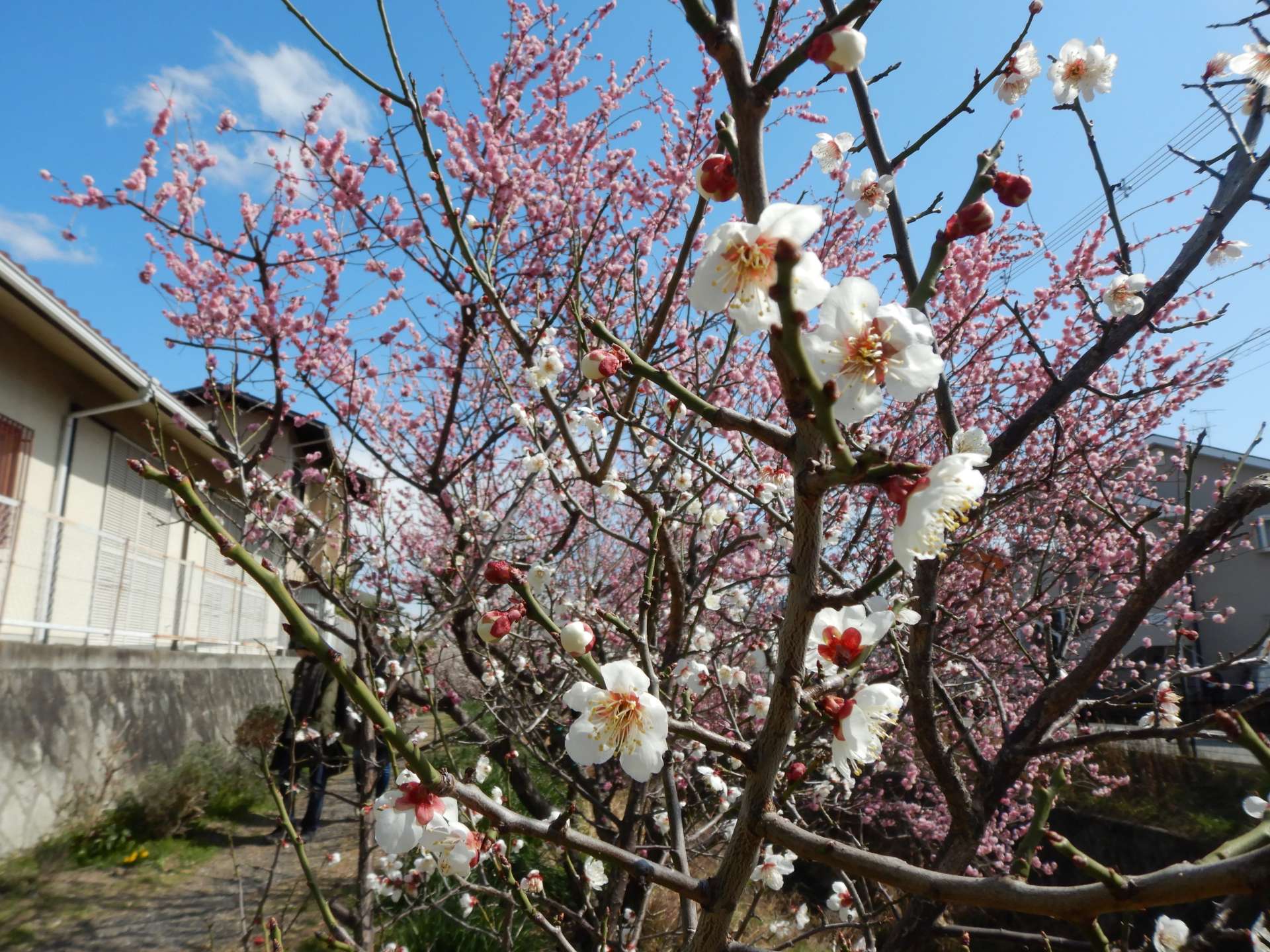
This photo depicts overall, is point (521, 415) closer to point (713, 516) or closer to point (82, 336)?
point (713, 516)

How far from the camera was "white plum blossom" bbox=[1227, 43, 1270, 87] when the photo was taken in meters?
2.73

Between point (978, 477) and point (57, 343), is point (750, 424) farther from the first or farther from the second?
point (57, 343)

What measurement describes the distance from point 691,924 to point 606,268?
4.24 meters

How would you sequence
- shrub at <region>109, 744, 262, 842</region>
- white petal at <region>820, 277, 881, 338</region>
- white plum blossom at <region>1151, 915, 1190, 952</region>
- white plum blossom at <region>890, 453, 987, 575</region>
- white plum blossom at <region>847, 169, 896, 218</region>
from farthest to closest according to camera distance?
1. shrub at <region>109, 744, 262, 842</region>
2. white plum blossom at <region>847, 169, 896, 218</region>
3. white plum blossom at <region>1151, 915, 1190, 952</region>
4. white petal at <region>820, 277, 881, 338</region>
5. white plum blossom at <region>890, 453, 987, 575</region>

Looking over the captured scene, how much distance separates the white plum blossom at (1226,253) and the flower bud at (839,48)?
348cm

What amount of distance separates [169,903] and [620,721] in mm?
5558

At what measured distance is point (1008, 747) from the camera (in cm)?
232

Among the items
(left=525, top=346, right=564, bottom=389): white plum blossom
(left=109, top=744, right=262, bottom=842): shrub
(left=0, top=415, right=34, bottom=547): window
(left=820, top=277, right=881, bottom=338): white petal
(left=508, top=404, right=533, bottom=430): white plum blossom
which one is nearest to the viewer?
(left=820, top=277, right=881, bottom=338): white petal

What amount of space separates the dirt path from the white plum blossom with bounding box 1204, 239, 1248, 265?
5403mm

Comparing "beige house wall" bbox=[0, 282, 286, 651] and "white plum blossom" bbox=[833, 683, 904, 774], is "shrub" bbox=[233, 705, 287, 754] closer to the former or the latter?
"beige house wall" bbox=[0, 282, 286, 651]

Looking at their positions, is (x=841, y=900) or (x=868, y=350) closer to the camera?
(x=868, y=350)

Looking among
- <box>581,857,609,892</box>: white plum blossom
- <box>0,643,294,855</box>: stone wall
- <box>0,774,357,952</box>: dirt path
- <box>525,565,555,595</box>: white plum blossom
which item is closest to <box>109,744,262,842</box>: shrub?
<box>0,643,294,855</box>: stone wall

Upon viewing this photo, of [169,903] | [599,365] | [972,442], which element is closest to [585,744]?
[599,365]

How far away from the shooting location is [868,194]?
6.72ft
